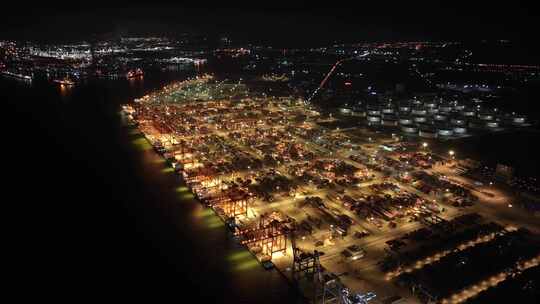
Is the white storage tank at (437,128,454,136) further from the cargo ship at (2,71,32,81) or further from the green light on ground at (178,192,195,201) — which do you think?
the cargo ship at (2,71,32,81)

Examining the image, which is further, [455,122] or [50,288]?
[455,122]

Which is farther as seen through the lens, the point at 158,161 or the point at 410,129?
the point at 410,129

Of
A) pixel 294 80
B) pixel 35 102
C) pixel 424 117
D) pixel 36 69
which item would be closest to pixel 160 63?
pixel 36 69

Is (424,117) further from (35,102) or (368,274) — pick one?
(35,102)

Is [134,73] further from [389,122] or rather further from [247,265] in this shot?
[247,265]

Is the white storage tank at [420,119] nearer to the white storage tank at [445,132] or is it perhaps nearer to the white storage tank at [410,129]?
the white storage tank at [410,129]

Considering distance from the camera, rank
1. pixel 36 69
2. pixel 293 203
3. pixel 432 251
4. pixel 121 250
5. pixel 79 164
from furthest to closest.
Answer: pixel 36 69, pixel 79 164, pixel 293 203, pixel 121 250, pixel 432 251

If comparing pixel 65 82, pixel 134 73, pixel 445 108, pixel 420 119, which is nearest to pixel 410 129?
pixel 420 119

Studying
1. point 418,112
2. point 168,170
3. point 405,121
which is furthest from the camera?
point 418,112

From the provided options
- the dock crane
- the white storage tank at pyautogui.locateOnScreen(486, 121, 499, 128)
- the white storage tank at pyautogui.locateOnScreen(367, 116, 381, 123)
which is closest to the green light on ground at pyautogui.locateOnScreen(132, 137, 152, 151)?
the white storage tank at pyautogui.locateOnScreen(367, 116, 381, 123)
